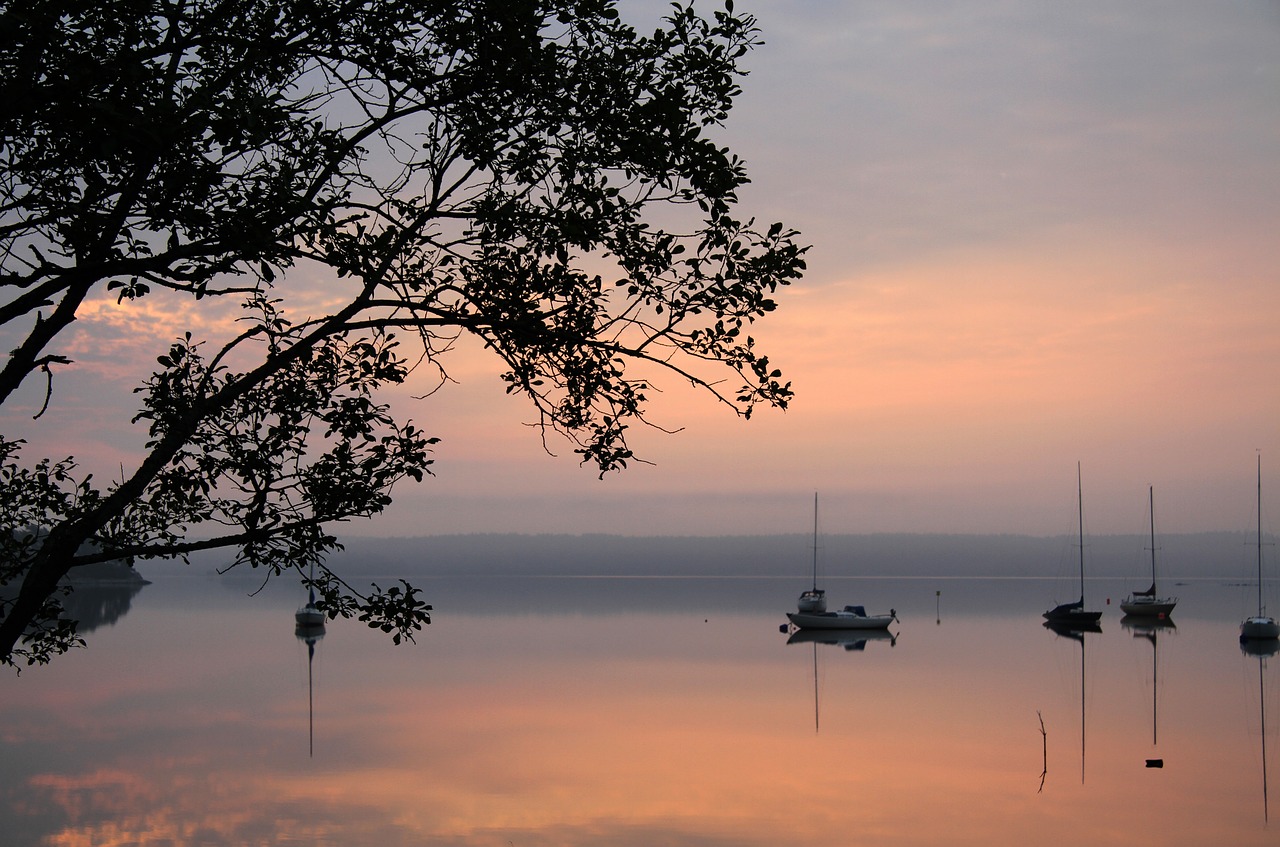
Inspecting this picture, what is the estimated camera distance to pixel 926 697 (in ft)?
190

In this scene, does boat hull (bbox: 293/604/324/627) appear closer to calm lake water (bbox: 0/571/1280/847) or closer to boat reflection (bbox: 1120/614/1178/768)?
calm lake water (bbox: 0/571/1280/847)

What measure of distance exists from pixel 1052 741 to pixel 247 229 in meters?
44.6

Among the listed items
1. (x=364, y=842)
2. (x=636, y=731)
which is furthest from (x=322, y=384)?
(x=636, y=731)

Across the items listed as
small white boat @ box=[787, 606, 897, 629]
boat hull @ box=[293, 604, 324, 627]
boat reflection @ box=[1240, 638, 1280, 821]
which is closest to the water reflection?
boat hull @ box=[293, 604, 324, 627]

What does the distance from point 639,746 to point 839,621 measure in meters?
56.4

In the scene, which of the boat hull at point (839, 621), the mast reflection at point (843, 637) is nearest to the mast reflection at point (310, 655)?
the mast reflection at point (843, 637)

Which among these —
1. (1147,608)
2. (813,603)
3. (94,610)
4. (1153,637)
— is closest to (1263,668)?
(1153,637)

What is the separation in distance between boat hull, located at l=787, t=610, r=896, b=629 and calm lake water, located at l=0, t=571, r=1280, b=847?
9321mm

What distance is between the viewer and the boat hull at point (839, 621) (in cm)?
9650

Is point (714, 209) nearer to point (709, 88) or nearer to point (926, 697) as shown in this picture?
point (709, 88)

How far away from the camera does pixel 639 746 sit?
143 ft

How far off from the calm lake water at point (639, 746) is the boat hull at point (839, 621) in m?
9.32

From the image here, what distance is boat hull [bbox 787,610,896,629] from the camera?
96500 millimetres

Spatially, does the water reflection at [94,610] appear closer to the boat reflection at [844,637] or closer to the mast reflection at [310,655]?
the mast reflection at [310,655]
